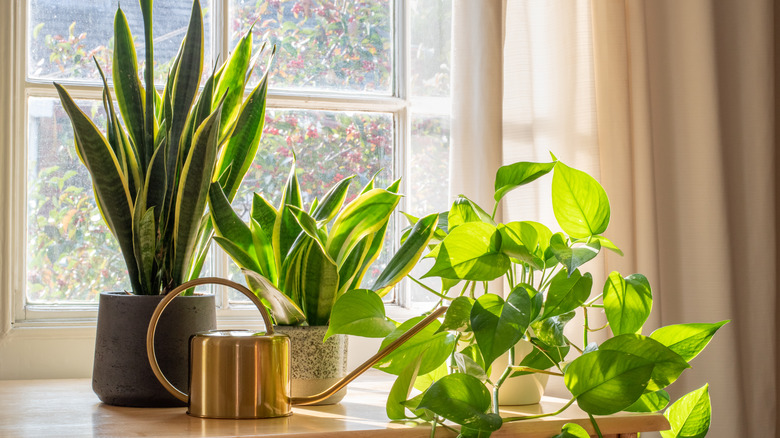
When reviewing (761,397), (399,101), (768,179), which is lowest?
(761,397)

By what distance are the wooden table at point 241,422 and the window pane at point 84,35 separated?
0.61 m

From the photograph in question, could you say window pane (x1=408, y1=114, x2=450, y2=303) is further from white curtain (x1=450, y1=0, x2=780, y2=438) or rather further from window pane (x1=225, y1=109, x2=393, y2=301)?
white curtain (x1=450, y1=0, x2=780, y2=438)

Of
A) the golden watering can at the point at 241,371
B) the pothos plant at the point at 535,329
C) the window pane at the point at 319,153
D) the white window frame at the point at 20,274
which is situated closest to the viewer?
the pothos plant at the point at 535,329

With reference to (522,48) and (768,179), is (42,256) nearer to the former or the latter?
(522,48)

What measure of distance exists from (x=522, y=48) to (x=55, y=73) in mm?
859

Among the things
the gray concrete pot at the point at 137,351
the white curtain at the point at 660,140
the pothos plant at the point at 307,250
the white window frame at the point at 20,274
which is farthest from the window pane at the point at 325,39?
the gray concrete pot at the point at 137,351

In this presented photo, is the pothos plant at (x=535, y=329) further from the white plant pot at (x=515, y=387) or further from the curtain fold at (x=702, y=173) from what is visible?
the curtain fold at (x=702, y=173)

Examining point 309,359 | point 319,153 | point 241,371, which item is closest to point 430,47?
point 319,153

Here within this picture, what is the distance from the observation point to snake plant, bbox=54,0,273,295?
0.98m

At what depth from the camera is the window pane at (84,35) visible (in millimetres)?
1354

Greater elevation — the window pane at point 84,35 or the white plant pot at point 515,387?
the window pane at point 84,35

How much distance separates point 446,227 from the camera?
98 cm

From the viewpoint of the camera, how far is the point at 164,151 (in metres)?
1.02

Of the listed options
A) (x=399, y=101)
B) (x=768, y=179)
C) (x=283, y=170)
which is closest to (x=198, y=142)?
(x=283, y=170)
